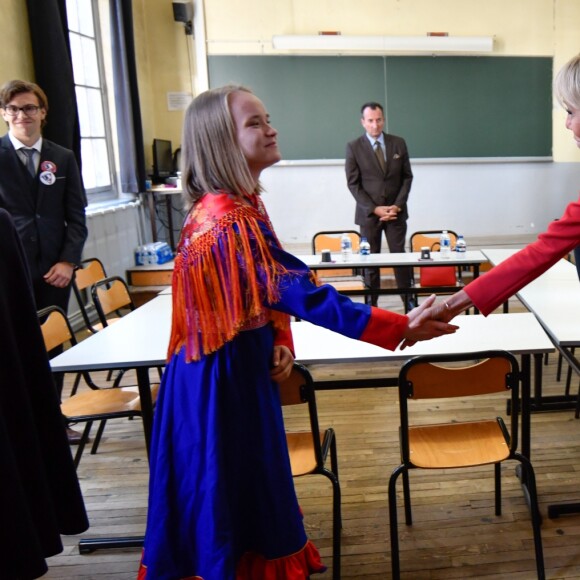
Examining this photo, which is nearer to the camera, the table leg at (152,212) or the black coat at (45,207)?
the black coat at (45,207)

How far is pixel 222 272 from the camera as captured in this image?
1.33 meters

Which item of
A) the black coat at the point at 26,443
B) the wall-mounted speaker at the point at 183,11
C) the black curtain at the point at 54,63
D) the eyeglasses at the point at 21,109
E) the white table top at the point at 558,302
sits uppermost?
the wall-mounted speaker at the point at 183,11

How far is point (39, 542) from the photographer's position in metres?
1.14

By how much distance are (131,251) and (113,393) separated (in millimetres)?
3794

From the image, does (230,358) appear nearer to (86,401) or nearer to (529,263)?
(529,263)

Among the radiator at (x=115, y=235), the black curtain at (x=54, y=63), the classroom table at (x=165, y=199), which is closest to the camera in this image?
the black curtain at (x=54, y=63)

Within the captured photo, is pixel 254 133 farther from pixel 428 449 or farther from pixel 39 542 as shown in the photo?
pixel 428 449

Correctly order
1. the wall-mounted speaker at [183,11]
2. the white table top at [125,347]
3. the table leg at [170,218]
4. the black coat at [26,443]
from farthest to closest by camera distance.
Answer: the table leg at [170,218], the wall-mounted speaker at [183,11], the white table top at [125,347], the black coat at [26,443]

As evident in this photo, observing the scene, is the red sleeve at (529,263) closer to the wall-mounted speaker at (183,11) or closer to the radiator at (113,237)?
the radiator at (113,237)

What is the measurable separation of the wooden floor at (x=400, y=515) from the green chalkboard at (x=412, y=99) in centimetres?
A: 428

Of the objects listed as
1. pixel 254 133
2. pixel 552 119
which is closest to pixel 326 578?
pixel 254 133

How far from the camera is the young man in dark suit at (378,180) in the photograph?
5191mm

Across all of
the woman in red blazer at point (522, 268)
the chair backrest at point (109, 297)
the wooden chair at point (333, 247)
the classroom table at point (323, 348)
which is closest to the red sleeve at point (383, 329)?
the woman in red blazer at point (522, 268)

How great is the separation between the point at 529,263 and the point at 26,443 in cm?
128
